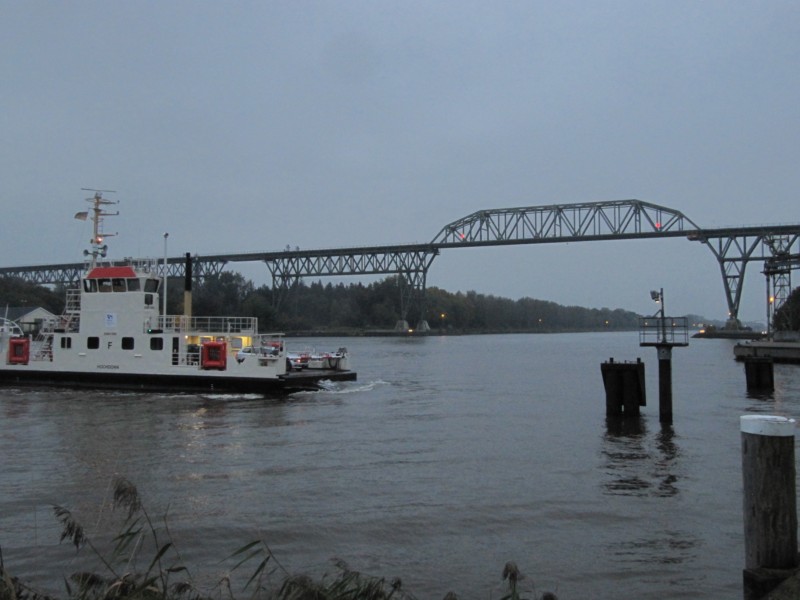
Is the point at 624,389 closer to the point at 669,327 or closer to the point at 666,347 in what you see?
the point at 666,347

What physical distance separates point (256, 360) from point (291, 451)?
50.0 feet

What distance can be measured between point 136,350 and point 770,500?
112 feet

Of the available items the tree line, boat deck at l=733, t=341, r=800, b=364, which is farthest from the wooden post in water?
the tree line

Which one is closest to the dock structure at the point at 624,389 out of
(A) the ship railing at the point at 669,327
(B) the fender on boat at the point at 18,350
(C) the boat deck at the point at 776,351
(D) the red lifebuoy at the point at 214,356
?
(A) the ship railing at the point at 669,327

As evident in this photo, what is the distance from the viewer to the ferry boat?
3469 cm

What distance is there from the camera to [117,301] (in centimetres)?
3644

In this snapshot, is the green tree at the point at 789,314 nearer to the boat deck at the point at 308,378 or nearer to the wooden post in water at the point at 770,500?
the boat deck at the point at 308,378

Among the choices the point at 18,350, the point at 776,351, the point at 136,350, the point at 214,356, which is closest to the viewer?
the point at 214,356

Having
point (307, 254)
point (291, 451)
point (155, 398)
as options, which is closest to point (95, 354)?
point (155, 398)

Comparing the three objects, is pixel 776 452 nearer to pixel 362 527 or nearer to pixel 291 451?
pixel 362 527

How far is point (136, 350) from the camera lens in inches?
1436

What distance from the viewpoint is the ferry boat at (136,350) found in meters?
34.7

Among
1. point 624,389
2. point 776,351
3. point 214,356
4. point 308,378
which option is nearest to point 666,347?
point 624,389

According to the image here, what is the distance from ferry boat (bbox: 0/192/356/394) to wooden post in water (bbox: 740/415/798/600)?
93.7 ft
